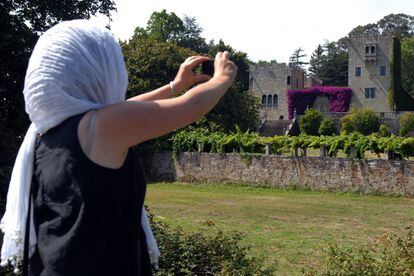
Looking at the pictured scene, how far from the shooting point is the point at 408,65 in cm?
6128

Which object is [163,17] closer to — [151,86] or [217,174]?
[151,86]

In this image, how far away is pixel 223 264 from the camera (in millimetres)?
4801

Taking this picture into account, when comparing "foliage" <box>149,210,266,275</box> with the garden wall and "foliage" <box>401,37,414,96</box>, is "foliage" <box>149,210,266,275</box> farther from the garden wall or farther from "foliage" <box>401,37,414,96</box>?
"foliage" <box>401,37,414,96</box>

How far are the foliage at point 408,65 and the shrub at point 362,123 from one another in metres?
19.6

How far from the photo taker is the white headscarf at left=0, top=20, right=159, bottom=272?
1.62m

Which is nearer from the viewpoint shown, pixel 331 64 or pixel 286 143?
pixel 286 143

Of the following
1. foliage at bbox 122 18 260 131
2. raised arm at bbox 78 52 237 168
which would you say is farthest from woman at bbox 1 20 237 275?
foliage at bbox 122 18 260 131

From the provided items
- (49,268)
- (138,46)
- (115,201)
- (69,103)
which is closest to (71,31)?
(69,103)

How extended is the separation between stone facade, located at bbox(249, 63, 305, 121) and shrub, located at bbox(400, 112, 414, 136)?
647 inches

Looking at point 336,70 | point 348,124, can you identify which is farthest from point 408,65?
point 348,124

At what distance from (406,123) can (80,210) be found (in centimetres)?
4348

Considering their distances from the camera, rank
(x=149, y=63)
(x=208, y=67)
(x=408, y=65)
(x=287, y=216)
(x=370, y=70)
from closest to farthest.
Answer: (x=208, y=67) → (x=287, y=216) → (x=149, y=63) → (x=370, y=70) → (x=408, y=65)

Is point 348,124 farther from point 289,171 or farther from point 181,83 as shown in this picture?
point 181,83

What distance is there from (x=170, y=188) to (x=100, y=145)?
21.1m
